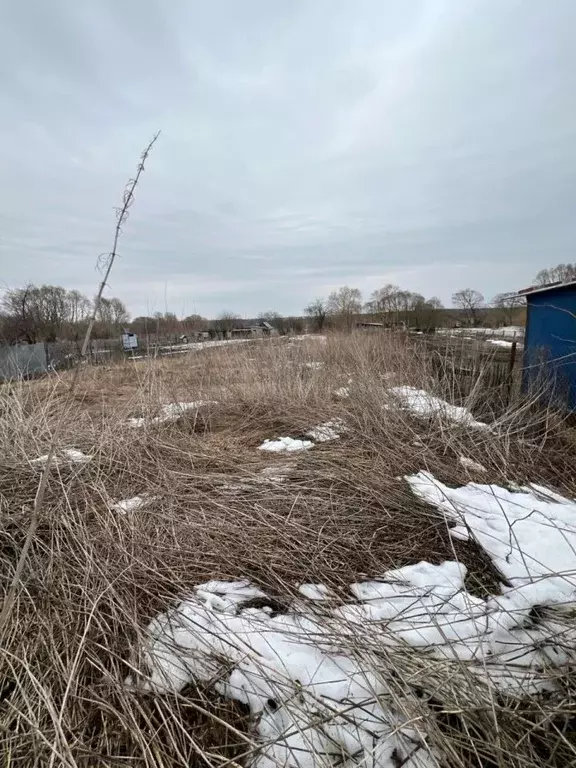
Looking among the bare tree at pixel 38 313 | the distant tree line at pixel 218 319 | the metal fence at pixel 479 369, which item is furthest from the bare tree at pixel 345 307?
the bare tree at pixel 38 313

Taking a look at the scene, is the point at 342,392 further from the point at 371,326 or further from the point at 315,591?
the point at 371,326

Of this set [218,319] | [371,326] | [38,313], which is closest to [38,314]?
[38,313]

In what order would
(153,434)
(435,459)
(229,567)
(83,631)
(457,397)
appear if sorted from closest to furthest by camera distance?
(83,631) < (229,567) < (435,459) < (153,434) < (457,397)

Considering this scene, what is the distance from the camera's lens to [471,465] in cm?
299

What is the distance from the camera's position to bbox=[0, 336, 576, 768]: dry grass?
41.4 inches

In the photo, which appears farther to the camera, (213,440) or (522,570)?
(213,440)

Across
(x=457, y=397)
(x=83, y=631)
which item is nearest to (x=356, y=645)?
(x=83, y=631)

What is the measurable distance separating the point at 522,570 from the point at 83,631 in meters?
2.09

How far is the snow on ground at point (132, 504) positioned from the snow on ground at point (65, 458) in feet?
2.40

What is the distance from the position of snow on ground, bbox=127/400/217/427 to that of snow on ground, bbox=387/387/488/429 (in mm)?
2756

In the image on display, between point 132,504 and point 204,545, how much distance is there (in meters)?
0.76

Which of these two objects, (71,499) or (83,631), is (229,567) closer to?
(83,631)

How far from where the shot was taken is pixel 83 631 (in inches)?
56.0

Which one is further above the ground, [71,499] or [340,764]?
[71,499]
